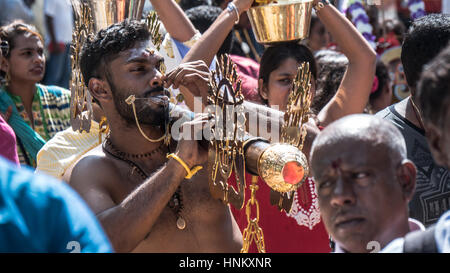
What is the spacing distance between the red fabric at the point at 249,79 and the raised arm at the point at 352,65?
0.56 meters

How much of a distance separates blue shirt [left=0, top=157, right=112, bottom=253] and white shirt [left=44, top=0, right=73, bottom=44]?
19.1 ft

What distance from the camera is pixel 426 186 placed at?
9.87 feet

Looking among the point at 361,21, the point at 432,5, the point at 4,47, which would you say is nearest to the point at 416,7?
the point at 432,5

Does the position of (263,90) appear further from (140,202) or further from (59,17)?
(59,17)

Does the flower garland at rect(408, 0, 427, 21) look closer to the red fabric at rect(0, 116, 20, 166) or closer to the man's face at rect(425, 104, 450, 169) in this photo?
the red fabric at rect(0, 116, 20, 166)

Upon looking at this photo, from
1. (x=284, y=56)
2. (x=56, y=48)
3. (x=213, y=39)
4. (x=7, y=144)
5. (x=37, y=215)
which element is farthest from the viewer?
(x=56, y=48)

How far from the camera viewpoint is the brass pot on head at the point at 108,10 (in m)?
3.49

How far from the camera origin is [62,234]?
1369 mm

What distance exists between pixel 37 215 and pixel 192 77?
162 cm

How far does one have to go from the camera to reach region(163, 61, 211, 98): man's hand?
2.90 metres

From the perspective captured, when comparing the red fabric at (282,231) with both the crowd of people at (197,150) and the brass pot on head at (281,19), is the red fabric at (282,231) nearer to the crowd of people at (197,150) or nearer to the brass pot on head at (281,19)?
the crowd of people at (197,150)

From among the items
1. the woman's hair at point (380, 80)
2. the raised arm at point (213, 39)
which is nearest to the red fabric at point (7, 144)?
the raised arm at point (213, 39)

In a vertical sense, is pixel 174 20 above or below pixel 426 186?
above

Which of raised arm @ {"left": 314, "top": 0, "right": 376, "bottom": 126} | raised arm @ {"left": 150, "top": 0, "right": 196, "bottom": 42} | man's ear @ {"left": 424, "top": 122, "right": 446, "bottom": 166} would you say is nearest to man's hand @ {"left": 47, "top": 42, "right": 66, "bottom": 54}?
raised arm @ {"left": 150, "top": 0, "right": 196, "bottom": 42}
